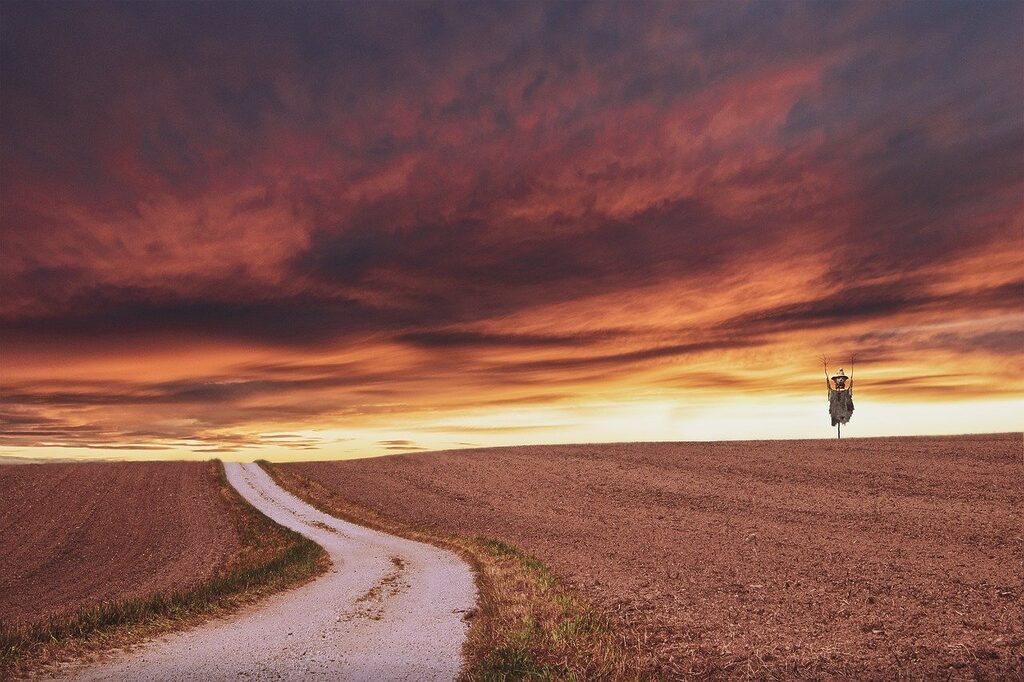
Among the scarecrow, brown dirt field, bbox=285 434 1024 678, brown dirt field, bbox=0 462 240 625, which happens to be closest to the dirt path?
brown dirt field, bbox=285 434 1024 678

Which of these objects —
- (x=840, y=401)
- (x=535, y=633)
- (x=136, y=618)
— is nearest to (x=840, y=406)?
(x=840, y=401)

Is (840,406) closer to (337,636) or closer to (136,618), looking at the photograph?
(337,636)

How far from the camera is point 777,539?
2555cm

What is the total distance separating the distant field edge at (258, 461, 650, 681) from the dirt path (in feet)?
1.57

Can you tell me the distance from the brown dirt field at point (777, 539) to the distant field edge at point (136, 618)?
7.89 m

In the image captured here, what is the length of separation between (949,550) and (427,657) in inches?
762

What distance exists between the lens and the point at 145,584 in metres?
24.3

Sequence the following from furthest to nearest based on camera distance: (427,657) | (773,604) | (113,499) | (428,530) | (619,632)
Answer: (113,499) → (428,530) → (773,604) → (619,632) → (427,657)

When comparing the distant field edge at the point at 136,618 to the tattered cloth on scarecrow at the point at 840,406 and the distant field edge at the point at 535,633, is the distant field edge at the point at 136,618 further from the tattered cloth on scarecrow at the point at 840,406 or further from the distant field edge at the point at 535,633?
the tattered cloth on scarecrow at the point at 840,406

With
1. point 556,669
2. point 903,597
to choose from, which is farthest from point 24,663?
point 903,597

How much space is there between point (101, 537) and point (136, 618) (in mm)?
25892

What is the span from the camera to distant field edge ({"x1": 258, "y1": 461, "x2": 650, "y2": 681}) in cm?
1073

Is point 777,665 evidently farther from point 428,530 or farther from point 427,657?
point 428,530

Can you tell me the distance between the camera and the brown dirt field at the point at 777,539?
12.7 m
